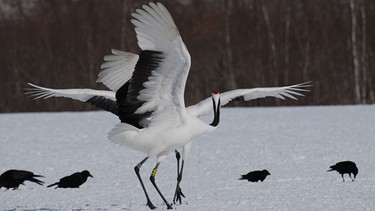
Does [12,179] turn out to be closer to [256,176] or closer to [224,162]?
[256,176]

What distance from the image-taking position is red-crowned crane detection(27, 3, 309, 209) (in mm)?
6965

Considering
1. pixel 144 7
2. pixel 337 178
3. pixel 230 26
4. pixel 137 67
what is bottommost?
pixel 337 178

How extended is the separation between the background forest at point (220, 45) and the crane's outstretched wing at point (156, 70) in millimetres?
21960

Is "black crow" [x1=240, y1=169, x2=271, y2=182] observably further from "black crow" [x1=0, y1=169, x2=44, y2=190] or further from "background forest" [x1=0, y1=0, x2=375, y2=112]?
"background forest" [x1=0, y1=0, x2=375, y2=112]

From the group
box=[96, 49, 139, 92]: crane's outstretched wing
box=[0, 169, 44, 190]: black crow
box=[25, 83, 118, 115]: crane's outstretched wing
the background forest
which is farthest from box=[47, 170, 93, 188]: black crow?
the background forest

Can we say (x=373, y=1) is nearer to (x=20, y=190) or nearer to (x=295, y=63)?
(x=295, y=63)

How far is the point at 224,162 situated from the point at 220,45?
21.7 m

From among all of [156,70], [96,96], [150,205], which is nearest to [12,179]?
[96,96]

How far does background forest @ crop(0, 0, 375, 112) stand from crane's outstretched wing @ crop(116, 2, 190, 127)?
72.0 feet

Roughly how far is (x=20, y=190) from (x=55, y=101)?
21300mm

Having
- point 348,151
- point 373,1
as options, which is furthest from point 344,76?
point 348,151

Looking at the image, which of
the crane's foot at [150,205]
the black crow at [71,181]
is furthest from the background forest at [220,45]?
the crane's foot at [150,205]

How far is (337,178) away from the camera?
10.6 meters

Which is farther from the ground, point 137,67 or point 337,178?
point 137,67
